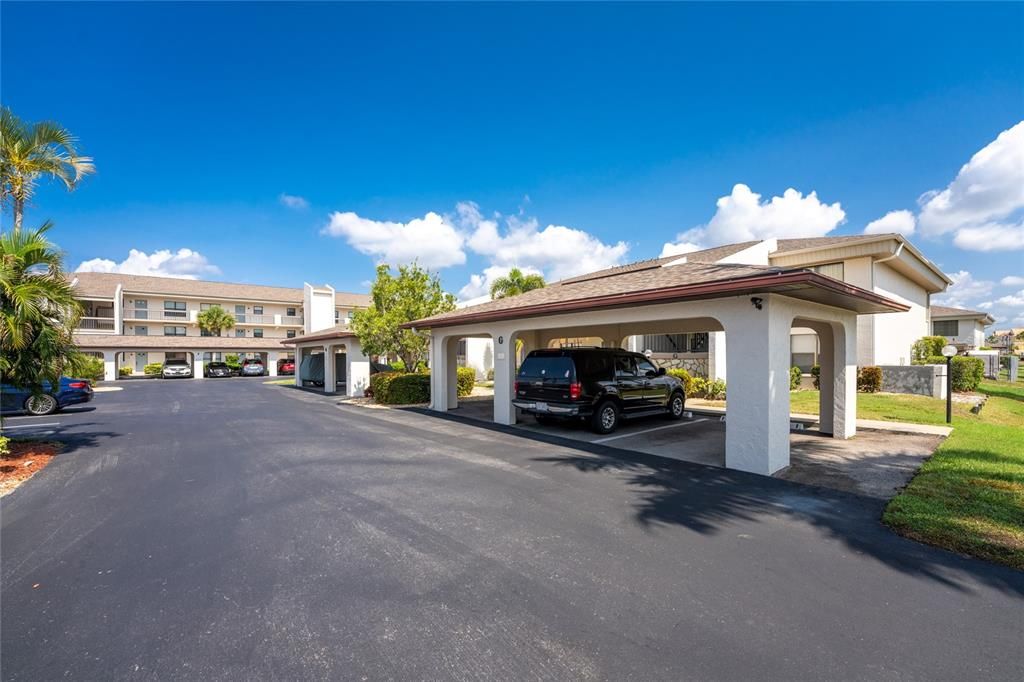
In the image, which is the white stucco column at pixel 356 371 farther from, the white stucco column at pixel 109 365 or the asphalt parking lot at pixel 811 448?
the white stucco column at pixel 109 365

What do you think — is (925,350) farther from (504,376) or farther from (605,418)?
(504,376)

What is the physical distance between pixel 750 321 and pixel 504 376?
22.0 ft

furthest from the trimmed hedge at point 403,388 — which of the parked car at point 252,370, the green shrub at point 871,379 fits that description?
the parked car at point 252,370

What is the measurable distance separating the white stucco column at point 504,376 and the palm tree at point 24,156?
10746 mm

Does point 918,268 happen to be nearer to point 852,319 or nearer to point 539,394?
point 852,319

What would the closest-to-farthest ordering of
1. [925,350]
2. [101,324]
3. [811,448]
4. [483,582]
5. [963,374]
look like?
[483,582] → [811,448] → [963,374] → [925,350] → [101,324]

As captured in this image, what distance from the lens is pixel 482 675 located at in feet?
8.84

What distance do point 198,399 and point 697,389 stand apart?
22040mm

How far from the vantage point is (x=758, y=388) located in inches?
283

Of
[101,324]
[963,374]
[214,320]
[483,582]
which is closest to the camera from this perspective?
[483,582]

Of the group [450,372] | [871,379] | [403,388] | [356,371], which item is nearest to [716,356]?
[871,379]

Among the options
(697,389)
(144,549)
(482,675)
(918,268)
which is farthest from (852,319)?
(918,268)

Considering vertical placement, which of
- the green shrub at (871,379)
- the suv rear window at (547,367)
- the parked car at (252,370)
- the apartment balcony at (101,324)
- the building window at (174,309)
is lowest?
the parked car at (252,370)

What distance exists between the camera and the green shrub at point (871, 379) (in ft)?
58.7
